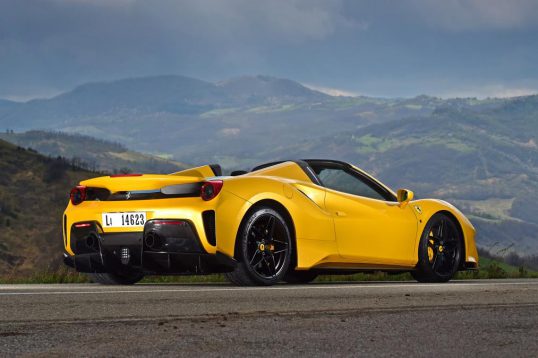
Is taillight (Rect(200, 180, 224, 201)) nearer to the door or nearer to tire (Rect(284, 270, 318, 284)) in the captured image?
the door

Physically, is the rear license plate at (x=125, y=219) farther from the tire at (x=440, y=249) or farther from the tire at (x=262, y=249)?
the tire at (x=440, y=249)

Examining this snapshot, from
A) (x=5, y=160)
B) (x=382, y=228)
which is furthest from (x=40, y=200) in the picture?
(x=382, y=228)

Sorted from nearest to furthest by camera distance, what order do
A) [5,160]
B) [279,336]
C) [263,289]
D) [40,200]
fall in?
[279,336] < [263,289] < [40,200] < [5,160]

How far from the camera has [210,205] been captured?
903cm

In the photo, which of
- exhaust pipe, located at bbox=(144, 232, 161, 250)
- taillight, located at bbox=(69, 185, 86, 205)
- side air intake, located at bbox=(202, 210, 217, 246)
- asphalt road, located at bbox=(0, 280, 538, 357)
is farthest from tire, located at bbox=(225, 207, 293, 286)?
taillight, located at bbox=(69, 185, 86, 205)

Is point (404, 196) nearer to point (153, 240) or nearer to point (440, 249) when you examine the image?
point (440, 249)

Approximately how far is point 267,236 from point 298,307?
248 centimetres

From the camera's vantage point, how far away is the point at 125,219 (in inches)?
364

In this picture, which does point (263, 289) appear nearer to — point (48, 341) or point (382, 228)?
point (382, 228)

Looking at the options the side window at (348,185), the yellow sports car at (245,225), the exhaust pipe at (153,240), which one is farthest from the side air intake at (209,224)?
the side window at (348,185)

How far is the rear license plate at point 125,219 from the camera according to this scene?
9.15 meters

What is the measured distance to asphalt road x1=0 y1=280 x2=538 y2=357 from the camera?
4883mm

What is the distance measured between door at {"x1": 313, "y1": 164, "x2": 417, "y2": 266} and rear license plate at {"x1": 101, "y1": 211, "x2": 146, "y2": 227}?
2245mm

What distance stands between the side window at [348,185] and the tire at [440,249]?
Answer: 0.87m
